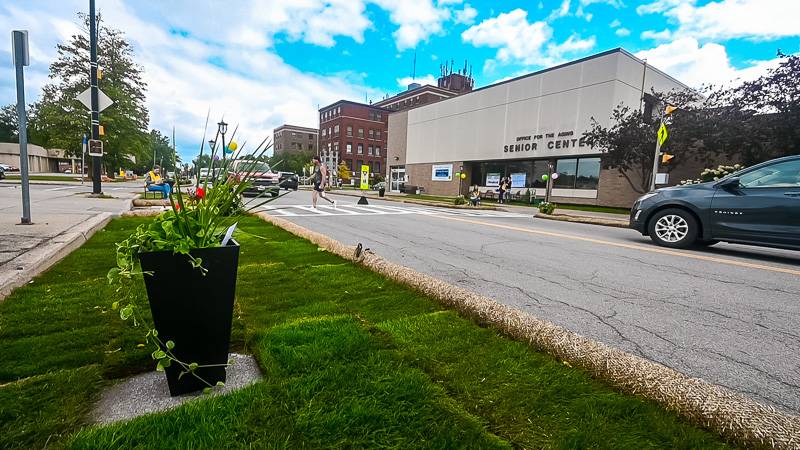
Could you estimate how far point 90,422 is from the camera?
4.66ft

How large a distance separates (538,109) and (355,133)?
51243mm

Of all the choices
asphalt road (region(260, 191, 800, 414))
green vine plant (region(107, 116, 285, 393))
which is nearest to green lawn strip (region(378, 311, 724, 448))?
asphalt road (region(260, 191, 800, 414))

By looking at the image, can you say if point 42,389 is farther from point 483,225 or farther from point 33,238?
point 483,225

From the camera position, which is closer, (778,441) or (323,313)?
(778,441)

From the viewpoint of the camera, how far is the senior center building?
22938 mm

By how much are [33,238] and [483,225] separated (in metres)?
8.26

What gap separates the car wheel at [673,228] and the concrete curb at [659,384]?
5.58 meters

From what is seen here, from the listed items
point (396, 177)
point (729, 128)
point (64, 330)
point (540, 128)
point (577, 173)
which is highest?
point (540, 128)

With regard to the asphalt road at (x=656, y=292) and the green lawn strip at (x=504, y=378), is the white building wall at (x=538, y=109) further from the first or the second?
the green lawn strip at (x=504, y=378)

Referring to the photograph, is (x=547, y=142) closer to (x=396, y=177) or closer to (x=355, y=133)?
(x=396, y=177)

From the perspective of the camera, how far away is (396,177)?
4425cm

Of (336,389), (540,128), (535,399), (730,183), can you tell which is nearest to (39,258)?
(336,389)

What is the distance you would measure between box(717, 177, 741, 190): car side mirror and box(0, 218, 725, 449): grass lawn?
19.7 feet

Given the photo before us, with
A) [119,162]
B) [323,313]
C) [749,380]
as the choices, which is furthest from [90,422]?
[119,162]
